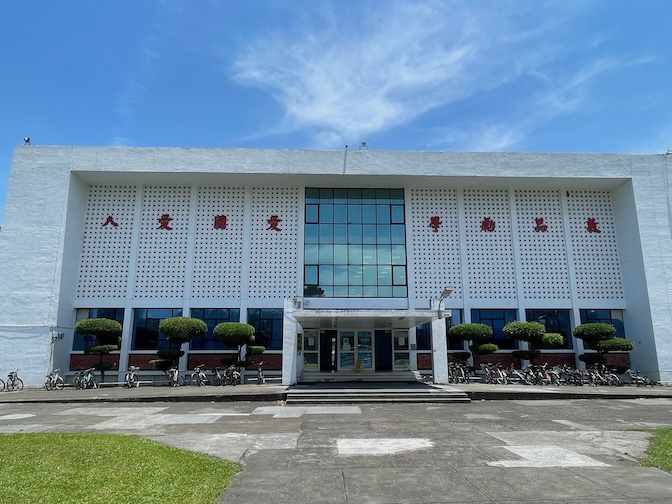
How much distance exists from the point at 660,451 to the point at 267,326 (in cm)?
1752

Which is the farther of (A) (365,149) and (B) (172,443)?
(A) (365,149)

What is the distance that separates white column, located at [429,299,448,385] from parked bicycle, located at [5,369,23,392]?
17.5 m

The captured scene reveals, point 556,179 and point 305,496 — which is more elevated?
point 556,179

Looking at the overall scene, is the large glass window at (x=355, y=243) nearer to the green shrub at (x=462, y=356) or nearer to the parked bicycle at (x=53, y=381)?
the green shrub at (x=462, y=356)

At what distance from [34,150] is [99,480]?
22086 millimetres

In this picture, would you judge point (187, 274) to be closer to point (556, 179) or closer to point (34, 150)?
point (34, 150)

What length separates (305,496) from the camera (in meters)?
5.02

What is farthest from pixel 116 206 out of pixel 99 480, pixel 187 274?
pixel 99 480

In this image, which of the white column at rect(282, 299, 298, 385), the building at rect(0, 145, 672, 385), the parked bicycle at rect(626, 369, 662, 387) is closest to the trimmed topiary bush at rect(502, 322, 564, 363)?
the building at rect(0, 145, 672, 385)

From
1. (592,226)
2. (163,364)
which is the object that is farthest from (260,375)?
(592,226)

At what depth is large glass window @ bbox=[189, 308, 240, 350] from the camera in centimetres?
2203

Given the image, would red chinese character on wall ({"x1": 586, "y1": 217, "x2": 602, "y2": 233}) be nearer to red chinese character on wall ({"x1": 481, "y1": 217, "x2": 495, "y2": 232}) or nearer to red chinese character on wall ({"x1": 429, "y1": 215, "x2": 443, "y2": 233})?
red chinese character on wall ({"x1": 481, "y1": 217, "x2": 495, "y2": 232})

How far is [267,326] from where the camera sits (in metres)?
22.4

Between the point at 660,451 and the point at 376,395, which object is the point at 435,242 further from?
the point at 660,451
